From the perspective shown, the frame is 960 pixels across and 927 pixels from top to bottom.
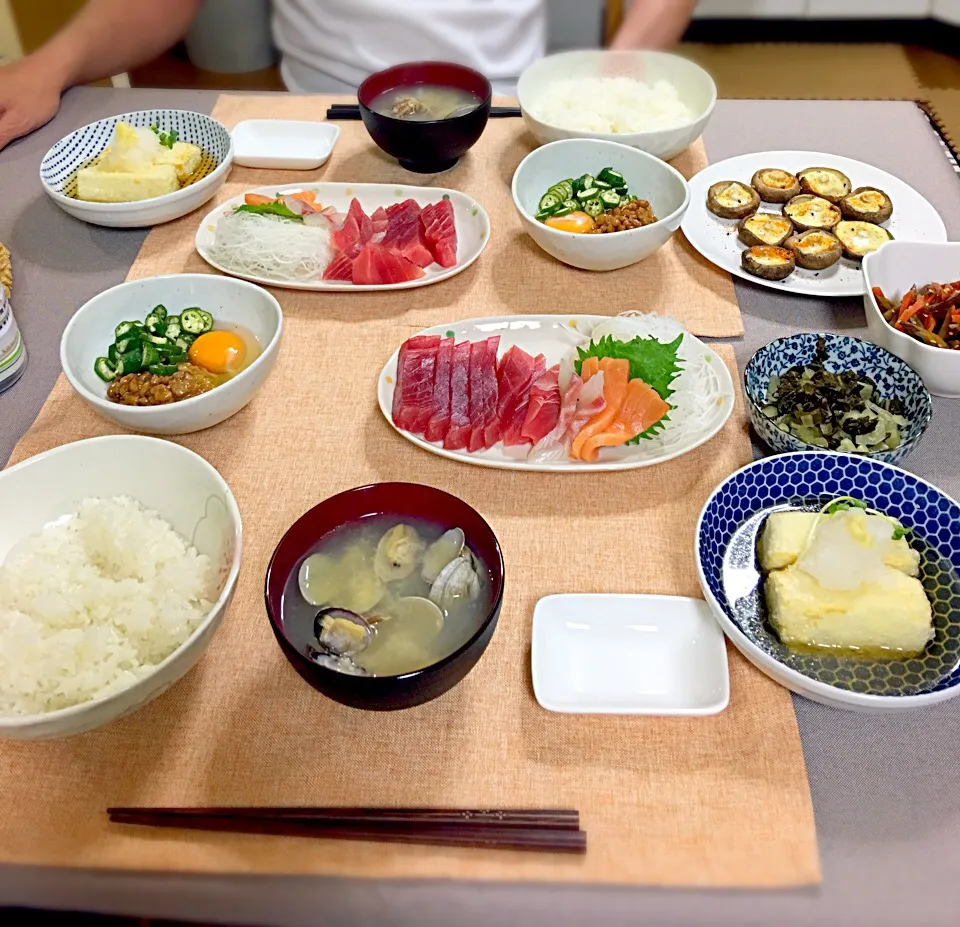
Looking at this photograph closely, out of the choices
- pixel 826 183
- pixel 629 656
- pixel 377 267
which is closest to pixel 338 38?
pixel 377 267

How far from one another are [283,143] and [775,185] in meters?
1.30

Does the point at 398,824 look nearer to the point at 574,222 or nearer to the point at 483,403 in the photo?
the point at 483,403

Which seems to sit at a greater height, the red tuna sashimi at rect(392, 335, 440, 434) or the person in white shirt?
the person in white shirt

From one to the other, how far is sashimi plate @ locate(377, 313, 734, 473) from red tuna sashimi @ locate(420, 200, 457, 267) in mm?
260

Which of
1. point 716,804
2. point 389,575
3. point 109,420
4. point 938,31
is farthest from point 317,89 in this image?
point 938,31

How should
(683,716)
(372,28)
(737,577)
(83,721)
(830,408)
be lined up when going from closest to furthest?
(83,721)
(683,716)
(737,577)
(830,408)
(372,28)

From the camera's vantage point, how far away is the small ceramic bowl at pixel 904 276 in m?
1.44

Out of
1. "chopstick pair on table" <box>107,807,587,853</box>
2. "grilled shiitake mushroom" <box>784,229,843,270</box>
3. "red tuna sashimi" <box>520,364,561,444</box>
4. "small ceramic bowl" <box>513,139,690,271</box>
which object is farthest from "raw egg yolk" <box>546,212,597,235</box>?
"chopstick pair on table" <box>107,807,587,853</box>

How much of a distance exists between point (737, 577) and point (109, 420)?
112 centimetres

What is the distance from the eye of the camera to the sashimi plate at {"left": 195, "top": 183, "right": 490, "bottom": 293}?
5.62 feet

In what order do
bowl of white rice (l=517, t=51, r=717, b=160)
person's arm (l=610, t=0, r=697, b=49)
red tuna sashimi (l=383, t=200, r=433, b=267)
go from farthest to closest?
person's arm (l=610, t=0, r=697, b=49), bowl of white rice (l=517, t=51, r=717, b=160), red tuna sashimi (l=383, t=200, r=433, b=267)

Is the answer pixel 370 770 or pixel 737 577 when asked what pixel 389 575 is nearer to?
pixel 370 770

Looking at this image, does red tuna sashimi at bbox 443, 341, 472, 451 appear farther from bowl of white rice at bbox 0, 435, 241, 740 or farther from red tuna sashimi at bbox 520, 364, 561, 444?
bowl of white rice at bbox 0, 435, 241, 740

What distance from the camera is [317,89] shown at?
8.45ft
